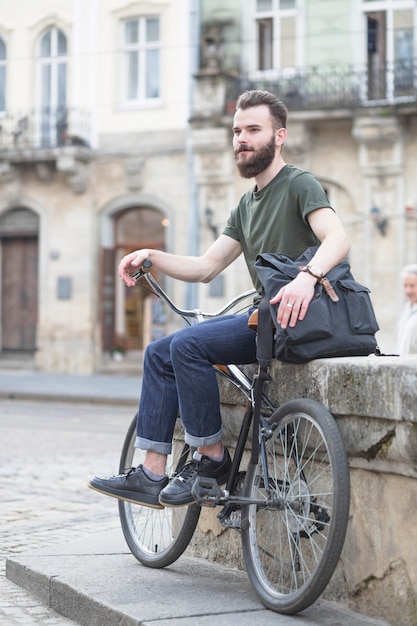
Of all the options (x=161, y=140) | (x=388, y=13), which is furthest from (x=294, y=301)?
(x=161, y=140)

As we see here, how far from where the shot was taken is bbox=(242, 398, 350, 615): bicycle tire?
356cm

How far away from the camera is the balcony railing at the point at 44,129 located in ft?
86.3

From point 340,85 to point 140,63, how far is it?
518 cm

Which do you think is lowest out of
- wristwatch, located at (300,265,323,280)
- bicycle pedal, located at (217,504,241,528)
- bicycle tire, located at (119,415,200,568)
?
bicycle tire, located at (119,415,200,568)

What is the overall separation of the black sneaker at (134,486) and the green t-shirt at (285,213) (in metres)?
0.87

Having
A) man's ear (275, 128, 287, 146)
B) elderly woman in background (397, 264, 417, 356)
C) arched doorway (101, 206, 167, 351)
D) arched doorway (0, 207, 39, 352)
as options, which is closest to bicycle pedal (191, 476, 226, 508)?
man's ear (275, 128, 287, 146)

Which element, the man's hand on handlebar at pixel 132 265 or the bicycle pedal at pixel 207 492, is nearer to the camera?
the bicycle pedal at pixel 207 492

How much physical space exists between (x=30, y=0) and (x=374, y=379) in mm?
25422

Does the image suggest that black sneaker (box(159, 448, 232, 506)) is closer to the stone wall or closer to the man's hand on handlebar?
the stone wall

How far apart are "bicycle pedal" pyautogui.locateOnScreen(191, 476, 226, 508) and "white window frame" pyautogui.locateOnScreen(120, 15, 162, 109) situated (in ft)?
73.0

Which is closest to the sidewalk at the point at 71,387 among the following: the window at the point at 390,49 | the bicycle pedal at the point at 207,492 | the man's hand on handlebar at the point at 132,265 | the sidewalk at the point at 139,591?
the window at the point at 390,49

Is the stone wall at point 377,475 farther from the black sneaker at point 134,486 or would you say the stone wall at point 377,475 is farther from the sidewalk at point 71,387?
the sidewalk at point 71,387

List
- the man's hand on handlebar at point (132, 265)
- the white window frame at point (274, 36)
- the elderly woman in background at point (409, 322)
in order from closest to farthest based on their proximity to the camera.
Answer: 1. the man's hand on handlebar at point (132, 265)
2. the elderly woman in background at point (409, 322)
3. the white window frame at point (274, 36)

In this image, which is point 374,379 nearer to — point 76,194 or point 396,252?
point 396,252
